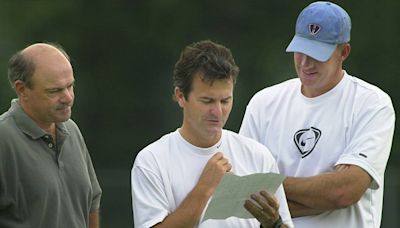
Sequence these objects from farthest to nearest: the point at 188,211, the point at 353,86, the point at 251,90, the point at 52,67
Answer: the point at 251,90, the point at 353,86, the point at 52,67, the point at 188,211

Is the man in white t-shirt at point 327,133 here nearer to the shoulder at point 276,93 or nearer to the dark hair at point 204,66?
the shoulder at point 276,93

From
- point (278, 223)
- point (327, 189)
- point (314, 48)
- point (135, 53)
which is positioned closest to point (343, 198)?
point (327, 189)

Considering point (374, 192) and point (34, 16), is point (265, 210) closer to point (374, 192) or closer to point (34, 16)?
point (374, 192)

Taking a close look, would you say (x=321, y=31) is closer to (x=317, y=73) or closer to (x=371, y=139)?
(x=317, y=73)

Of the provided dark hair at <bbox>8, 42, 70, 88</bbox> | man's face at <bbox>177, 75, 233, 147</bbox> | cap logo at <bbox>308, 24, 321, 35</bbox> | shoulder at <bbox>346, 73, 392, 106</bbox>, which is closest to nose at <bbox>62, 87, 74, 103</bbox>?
dark hair at <bbox>8, 42, 70, 88</bbox>

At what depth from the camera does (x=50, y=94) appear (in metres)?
4.46

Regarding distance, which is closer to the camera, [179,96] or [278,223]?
[278,223]

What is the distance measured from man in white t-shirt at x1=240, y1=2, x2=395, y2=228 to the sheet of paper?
1.76 feet

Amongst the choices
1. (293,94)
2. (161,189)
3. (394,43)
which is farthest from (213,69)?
(394,43)

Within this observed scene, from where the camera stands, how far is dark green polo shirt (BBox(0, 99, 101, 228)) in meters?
→ 4.38

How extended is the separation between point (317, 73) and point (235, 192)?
903mm

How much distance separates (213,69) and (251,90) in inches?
148

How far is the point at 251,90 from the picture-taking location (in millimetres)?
8055

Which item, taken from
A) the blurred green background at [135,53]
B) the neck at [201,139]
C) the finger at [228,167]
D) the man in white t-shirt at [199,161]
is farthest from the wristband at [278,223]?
the blurred green background at [135,53]
